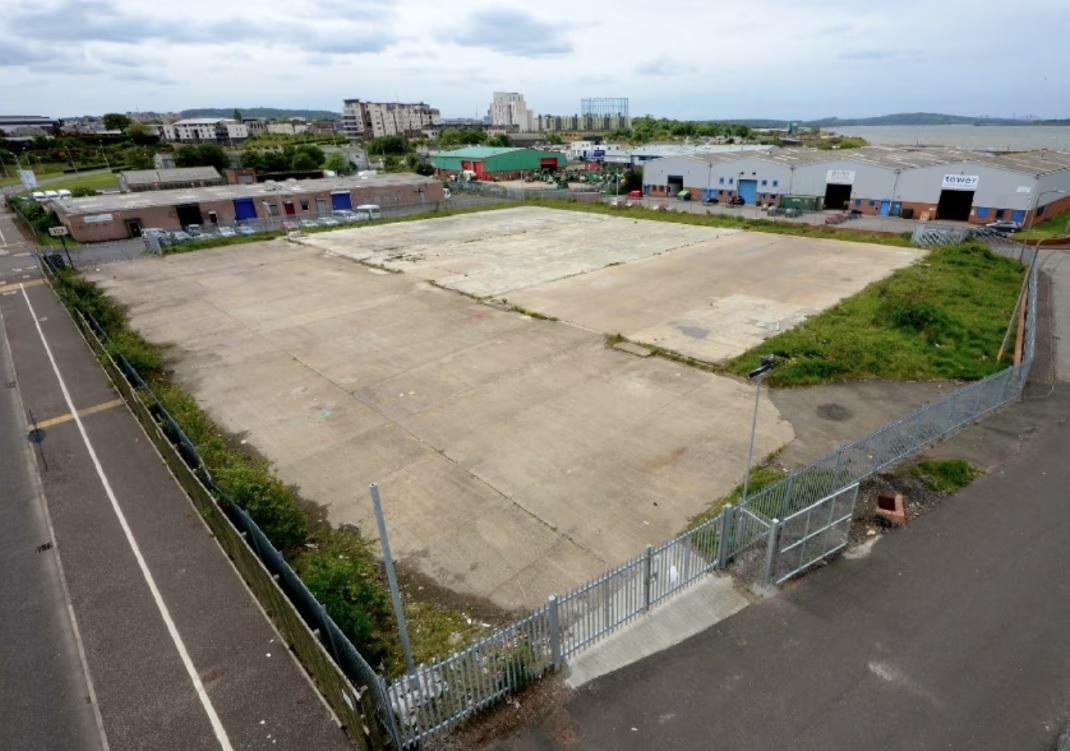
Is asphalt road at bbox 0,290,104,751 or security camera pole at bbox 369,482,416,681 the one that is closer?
security camera pole at bbox 369,482,416,681

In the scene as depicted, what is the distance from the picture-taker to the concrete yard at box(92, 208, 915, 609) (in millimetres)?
13188

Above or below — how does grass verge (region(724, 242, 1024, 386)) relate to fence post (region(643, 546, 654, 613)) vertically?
below

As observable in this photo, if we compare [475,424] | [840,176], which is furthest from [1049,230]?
[475,424]

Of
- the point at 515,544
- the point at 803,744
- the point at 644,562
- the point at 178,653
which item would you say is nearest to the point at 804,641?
the point at 803,744

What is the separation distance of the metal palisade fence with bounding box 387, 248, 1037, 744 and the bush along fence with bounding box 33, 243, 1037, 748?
0.8 inches

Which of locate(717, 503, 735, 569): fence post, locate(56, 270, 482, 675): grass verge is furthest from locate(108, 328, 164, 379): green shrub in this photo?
locate(717, 503, 735, 569): fence post

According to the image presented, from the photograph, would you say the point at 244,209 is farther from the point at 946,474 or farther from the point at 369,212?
the point at 946,474

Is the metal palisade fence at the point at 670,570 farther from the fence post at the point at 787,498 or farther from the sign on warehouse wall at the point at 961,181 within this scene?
the sign on warehouse wall at the point at 961,181

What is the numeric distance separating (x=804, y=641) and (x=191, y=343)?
84.5 feet

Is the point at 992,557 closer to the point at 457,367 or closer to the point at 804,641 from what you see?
the point at 804,641

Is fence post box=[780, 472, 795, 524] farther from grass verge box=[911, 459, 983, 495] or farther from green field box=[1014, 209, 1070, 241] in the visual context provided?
green field box=[1014, 209, 1070, 241]

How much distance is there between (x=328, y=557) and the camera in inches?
476

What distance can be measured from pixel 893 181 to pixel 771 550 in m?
51.4

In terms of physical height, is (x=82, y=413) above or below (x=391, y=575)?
below
